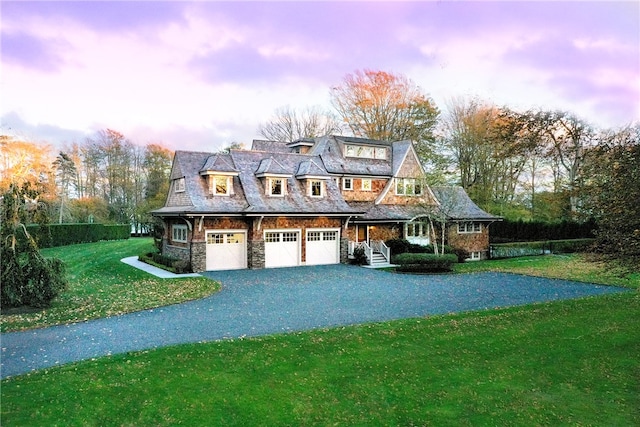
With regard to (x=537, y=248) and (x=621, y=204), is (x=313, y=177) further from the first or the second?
(x=537, y=248)

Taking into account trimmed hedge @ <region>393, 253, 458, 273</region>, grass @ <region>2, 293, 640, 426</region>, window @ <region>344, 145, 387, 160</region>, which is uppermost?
window @ <region>344, 145, 387, 160</region>

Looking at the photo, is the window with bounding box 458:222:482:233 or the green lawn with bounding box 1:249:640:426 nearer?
the green lawn with bounding box 1:249:640:426

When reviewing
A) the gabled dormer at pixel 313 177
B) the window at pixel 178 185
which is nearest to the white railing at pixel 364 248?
the gabled dormer at pixel 313 177

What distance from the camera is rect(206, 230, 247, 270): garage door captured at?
2336 centimetres

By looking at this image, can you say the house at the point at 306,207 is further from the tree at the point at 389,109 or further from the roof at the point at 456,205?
the tree at the point at 389,109

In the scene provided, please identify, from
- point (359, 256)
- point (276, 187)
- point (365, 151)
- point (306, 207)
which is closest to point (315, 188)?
point (306, 207)

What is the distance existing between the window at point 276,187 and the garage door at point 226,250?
2793 millimetres

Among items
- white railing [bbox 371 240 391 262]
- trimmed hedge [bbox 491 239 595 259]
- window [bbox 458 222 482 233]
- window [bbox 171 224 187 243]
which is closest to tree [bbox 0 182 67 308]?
window [bbox 171 224 187 243]

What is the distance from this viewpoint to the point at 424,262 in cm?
2389

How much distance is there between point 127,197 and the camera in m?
51.9

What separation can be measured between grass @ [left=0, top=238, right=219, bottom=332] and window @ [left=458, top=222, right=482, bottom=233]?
18.2 metres

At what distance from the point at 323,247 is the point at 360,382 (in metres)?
17.9

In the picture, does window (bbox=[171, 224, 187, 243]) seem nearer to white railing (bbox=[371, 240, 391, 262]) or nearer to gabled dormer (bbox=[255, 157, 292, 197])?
gabled dormer (bbox=[255, 157, 292, 197])

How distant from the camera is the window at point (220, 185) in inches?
942
